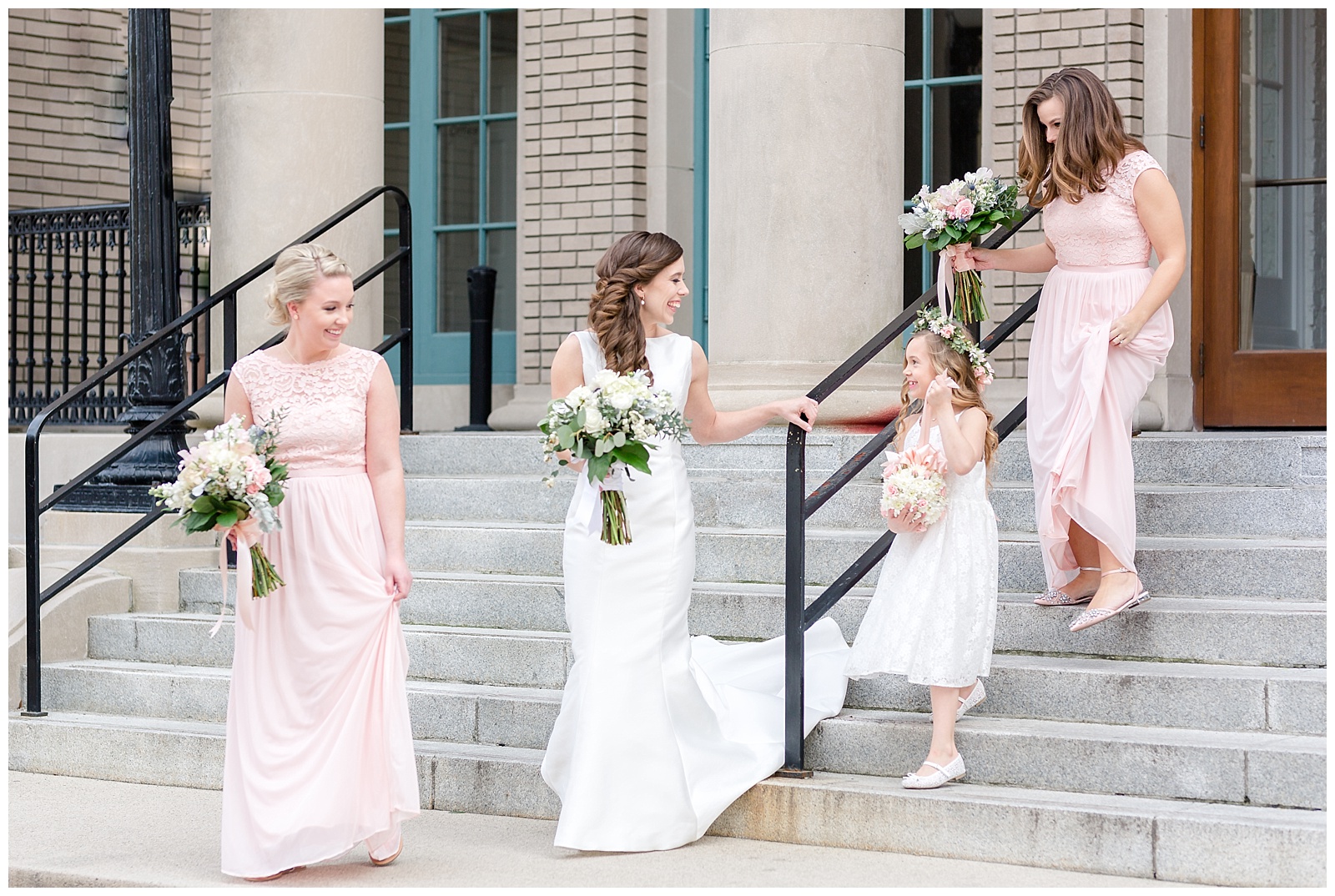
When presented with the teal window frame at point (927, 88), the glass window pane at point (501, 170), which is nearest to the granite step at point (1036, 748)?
the teal window frame at point (927, 88)

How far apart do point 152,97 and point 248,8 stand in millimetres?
924

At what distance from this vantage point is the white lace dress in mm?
5941

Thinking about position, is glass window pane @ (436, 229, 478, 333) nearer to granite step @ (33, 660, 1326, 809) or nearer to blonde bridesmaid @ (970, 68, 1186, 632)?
granite step @ (33, 660, 1326, 809)

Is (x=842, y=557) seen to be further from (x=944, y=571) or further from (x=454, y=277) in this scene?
(x=454, y=277)

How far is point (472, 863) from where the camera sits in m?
5.96

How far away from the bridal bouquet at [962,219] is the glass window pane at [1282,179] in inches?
132

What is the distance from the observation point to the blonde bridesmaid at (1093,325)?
6.43 meters

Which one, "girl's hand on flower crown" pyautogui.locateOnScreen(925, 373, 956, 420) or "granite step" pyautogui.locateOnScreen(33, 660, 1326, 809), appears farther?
"girl's hand on flower crown" pyautogui.locateOnScreen(925, 373, 956, 420)

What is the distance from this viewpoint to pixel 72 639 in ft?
28.1

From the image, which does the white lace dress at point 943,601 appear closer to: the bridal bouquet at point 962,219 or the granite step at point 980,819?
the granite step at point 980,819

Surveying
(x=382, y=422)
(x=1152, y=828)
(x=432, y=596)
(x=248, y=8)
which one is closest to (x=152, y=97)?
(x=248, y=8)

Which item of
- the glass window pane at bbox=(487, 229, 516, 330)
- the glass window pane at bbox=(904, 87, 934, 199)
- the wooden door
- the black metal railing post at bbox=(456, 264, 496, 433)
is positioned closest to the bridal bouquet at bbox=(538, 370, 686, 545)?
the wooden door

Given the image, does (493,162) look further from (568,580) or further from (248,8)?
(568,580)

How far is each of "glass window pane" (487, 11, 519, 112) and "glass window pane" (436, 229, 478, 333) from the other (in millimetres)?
918
